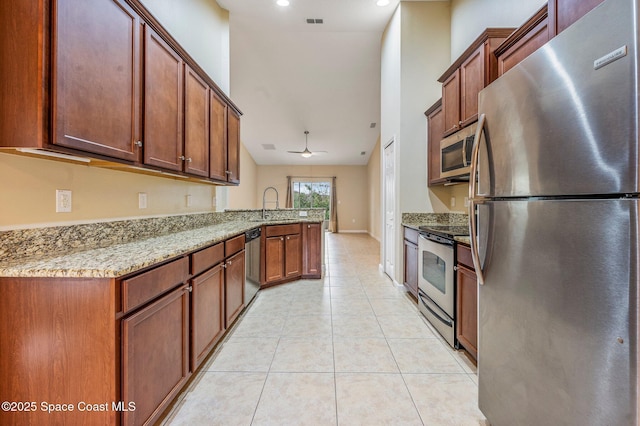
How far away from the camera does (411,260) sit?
3047mm

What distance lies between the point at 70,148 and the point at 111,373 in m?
0.92

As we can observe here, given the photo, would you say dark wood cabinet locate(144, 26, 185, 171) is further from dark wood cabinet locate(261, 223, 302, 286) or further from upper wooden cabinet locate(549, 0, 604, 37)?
upper wooden cabinet locate(549, 0, 604, 37)

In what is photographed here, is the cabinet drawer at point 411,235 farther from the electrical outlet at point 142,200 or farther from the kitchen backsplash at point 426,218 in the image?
the electrical outlet at point 142,200

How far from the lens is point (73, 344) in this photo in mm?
1003

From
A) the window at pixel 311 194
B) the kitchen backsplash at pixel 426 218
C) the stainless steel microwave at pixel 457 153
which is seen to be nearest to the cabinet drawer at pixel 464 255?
the stainless steel microwave at pixel 457 153

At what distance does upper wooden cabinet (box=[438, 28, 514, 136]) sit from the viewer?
209cm

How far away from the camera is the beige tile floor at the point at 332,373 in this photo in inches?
55.7

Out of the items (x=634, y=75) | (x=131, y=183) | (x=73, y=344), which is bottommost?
(x=73, y=344)

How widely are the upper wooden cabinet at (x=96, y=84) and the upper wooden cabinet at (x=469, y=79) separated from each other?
7.63 feet

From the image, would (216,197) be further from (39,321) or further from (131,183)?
(39,321)

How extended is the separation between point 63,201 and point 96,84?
24.2 inches

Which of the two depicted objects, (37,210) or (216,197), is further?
(216,197)

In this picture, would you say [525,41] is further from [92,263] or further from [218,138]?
[92,263]

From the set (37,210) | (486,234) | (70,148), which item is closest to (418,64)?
(486,234)
